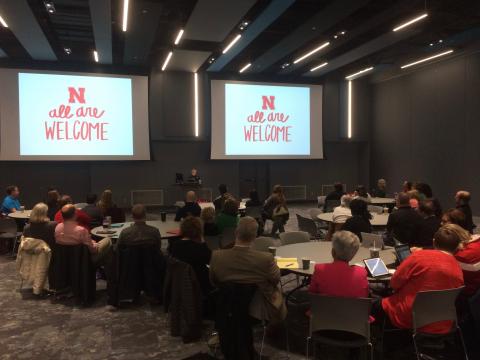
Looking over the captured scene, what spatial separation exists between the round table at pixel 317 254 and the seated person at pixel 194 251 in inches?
29.7

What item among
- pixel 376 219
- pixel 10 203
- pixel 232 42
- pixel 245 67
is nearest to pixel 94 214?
pixel 10 203

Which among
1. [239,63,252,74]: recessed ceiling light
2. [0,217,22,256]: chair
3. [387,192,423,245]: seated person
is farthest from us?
[239,63,252,74]: recessed ceiling light

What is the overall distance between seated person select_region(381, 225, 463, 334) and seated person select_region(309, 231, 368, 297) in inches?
12.1

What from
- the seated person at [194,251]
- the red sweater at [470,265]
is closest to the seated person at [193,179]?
the seated person at [194,251]

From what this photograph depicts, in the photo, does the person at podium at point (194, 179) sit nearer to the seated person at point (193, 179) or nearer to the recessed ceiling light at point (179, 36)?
the seated person at point (193, 179)

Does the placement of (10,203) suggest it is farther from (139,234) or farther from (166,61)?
(166,61)

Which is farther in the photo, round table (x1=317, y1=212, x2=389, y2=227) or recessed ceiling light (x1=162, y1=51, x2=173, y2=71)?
recessed ceiling light (x1=162, y1=51, x2=173, y2=71)

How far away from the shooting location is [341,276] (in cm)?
265

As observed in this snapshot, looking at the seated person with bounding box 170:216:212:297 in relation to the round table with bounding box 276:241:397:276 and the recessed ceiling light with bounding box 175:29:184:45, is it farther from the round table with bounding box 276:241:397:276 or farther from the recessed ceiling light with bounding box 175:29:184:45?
the recessed ceiling light with bounding box 175:29:184:45

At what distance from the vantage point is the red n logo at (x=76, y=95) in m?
10.3

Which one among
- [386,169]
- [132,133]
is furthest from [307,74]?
[132,133]

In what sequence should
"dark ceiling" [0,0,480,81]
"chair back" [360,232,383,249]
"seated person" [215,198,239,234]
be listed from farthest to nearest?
"dark ceiling" [0,0,480,81], "seated person" [215,198,239,234], "chair back" [360,232,383,249]

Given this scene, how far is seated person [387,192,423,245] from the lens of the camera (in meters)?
4.49

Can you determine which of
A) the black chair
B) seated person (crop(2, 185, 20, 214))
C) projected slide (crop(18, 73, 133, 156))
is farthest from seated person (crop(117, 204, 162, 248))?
projected slide (crop(18, 73, 133, 156))
